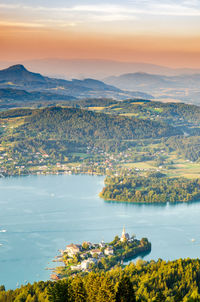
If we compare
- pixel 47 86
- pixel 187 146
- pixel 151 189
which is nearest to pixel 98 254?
pixel 151 189

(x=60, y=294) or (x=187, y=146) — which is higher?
(x=60, y=294)

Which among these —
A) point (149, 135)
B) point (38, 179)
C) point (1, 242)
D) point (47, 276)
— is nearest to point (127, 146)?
point (149, 135)

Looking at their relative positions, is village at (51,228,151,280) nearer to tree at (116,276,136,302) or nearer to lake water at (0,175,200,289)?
lake water at (0,175,200,289)

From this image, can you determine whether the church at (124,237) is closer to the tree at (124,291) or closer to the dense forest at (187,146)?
the tree at (124,291)

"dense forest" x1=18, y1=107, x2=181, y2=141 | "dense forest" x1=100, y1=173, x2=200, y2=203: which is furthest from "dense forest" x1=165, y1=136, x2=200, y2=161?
"dense forest" x1=100, y1=173, x2=200, y2=203

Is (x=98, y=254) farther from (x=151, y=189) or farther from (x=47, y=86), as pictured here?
(x=47, y=86)

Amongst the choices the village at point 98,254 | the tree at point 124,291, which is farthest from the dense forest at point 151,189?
the tree at point 124,291

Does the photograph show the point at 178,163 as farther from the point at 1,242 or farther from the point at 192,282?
the point at 192,282
